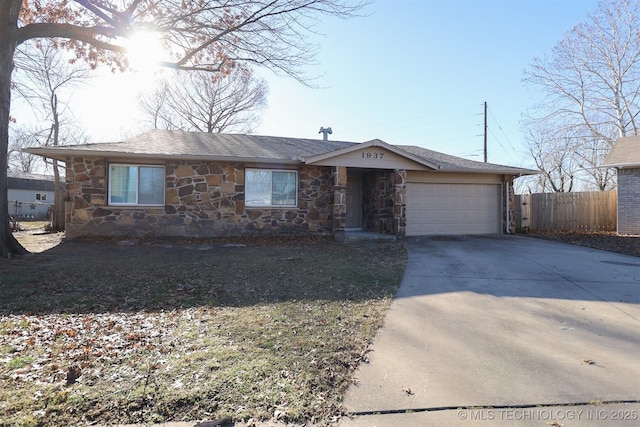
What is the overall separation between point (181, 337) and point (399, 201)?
29.7ft

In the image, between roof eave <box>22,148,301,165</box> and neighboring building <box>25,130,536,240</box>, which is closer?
roof eave <box>22,148,301,165</box>

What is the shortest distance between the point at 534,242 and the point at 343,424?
10.8 meters

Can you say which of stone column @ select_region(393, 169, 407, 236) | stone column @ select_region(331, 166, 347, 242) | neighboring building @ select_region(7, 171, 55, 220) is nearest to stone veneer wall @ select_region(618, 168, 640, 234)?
stone column @ select_region(393, 169, 407, 236)

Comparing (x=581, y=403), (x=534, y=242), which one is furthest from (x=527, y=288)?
(x=534, y=242)

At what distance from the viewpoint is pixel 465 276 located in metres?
6.64

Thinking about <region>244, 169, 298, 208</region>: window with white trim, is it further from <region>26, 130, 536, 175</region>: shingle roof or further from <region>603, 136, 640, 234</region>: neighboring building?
<region>603, 136, 640, 234</region>: neighboring building

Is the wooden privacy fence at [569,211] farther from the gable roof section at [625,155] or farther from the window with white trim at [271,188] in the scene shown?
the window with white trim at [271,188]

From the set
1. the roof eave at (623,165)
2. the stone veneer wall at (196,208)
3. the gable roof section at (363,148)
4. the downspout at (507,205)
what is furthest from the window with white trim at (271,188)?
the roof eave at (623,165)

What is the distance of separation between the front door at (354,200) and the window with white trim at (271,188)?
9.25 ft

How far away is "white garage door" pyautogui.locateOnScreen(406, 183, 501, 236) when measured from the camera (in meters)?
12.4

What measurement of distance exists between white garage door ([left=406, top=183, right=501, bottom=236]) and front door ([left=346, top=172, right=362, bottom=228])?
221cm

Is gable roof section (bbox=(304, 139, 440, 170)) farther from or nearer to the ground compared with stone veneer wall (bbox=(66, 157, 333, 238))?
farther from the ground

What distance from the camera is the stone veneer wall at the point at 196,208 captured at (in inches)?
404

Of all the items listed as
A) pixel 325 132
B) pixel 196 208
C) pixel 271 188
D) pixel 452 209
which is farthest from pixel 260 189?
pixel 452 209
